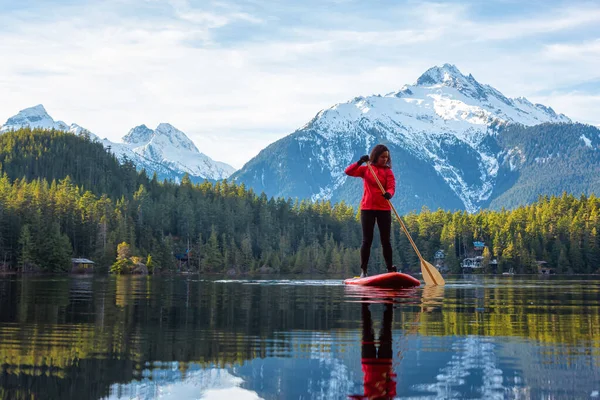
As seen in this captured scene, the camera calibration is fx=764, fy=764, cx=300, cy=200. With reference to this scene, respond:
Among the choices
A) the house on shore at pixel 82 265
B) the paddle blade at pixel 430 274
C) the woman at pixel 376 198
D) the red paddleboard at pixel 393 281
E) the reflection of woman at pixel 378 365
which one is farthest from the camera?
the house on shore at pixel 82 265

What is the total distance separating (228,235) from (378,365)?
16401 cm

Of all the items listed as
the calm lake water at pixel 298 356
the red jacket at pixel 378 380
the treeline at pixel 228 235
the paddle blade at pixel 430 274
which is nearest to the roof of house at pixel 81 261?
the treeline at pixel 228 235

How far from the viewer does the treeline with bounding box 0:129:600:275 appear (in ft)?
408

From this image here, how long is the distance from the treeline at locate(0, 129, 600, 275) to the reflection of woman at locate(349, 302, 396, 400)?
107914 mm

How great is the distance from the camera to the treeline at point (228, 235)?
124 meters

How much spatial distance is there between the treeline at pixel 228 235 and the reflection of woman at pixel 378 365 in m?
108

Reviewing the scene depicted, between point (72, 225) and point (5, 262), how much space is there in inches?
971

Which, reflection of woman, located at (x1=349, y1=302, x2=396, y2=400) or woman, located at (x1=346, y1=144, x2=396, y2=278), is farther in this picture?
woman, located at (x1=346, y1=144, x2=396, y2=278)

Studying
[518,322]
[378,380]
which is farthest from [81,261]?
[378,380]

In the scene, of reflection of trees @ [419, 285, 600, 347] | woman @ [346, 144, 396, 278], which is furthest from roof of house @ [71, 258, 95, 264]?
reflection of trees @ [419, 285, 600, 347]

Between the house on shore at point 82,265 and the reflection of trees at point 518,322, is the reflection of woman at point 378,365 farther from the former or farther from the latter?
the house on shore at point 82,265

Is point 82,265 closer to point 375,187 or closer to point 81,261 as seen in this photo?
point 81,261

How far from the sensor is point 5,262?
4552 inches

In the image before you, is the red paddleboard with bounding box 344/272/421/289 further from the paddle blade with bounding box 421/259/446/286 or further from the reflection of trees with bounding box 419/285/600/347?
the reflection of trees with bounding box 419/285/600/347
